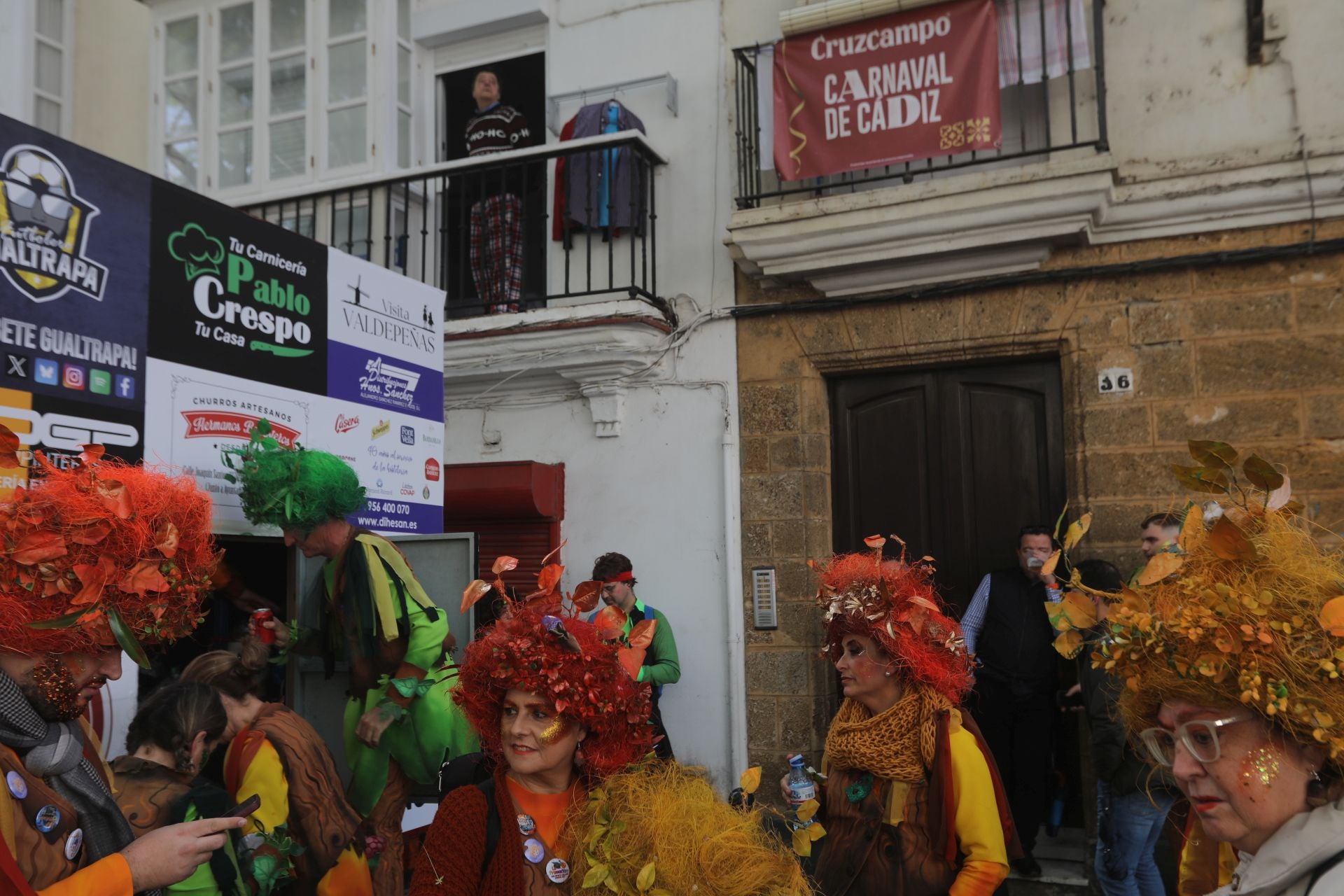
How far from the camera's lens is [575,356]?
749cm

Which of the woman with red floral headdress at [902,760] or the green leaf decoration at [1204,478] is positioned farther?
the woman with red floral headdress at [902,760]

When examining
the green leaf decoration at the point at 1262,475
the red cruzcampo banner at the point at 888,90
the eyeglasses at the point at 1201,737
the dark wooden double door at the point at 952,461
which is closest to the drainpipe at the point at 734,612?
the dark wooden double door at the point at 952,461

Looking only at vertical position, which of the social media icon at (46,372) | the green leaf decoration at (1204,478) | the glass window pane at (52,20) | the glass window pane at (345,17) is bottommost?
the green leaf decoration at (1204,478)

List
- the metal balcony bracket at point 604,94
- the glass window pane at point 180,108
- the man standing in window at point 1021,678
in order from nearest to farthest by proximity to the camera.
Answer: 1. the man standing in window at point 1021,678
2. the metal balcony bracket at point 604,94
3. the glass window pane at point 180,108

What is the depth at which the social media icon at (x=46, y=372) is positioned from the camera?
125 inches

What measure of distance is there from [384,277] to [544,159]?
340 cm

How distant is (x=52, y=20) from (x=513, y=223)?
3.59m

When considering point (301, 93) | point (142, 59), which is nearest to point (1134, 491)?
point (301, 93)

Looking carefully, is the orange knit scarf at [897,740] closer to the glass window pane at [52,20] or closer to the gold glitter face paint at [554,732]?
the gold glitter face paint at [554,732]

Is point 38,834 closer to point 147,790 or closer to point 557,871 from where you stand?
point 147,790

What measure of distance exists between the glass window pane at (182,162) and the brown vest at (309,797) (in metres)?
6.90

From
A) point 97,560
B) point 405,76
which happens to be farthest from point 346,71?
point 97,560

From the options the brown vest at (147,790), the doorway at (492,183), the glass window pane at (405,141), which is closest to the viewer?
the brown vest at (147,790)

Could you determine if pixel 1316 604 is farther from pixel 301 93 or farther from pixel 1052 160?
pixel 301 93
